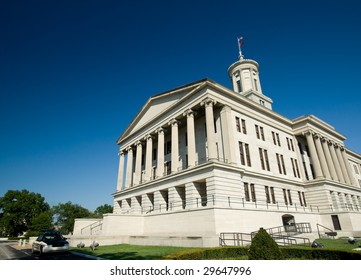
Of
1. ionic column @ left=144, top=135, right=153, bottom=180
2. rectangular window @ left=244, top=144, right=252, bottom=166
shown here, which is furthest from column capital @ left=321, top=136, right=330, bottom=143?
ionic column @ left=144, top=135, right=153, bottom=180

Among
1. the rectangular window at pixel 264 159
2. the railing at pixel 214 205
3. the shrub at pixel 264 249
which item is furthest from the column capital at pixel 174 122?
the shrub at pixel 264 249

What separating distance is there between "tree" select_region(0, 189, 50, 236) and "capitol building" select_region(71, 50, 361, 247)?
62191 millimetres

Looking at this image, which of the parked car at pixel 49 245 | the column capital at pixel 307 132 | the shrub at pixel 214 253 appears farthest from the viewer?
the column capital at pixel 307 132

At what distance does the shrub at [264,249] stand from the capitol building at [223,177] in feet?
27.1

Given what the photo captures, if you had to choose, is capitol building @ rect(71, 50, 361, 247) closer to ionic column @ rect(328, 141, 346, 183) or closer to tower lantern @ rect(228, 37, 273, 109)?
ionic column @ rect(328, 141, 346, 183)

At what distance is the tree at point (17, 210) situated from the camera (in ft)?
260

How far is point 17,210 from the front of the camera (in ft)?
268

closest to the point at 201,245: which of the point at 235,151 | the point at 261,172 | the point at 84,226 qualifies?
the point at 235,151

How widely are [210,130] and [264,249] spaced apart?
16.8 m

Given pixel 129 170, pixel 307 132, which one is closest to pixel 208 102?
pixel 307 132

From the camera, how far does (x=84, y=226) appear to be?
33.8 metres

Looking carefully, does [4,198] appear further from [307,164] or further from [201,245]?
[307,164]

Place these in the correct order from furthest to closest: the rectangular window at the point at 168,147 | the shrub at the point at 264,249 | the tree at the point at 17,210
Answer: the tree at the point at 17,210, the rectangular window at the point at 168,147, the shrub at the point at 264,249

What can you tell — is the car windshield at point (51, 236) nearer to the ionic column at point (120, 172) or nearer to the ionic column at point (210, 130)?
the ionic column at point (210, 130)
